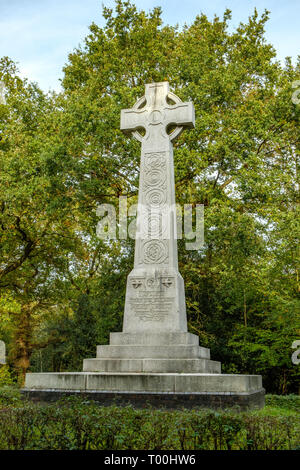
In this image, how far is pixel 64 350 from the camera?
65.3 feet

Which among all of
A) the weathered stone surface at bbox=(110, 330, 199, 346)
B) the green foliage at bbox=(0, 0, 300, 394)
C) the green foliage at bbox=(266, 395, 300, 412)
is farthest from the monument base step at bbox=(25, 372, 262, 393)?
the green foliage at bbox=(0, 0, 300, 394)

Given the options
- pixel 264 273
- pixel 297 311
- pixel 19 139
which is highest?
pixel 19 139

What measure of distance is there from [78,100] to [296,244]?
31.4 ft

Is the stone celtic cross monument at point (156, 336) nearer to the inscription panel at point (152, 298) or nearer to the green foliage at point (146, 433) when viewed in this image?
the inscription panel at point (152, 298)

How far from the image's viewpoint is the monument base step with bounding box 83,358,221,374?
795 cm

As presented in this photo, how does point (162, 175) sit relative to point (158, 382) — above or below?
above

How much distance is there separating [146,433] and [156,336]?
4872mm

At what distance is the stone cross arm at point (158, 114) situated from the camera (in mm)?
10820

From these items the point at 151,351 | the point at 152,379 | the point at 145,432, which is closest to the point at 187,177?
the point at 151,351

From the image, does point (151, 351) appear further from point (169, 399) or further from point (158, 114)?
point (158, 114)

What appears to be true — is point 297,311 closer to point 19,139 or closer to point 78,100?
point 78,100

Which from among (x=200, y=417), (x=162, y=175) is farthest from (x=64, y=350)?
(x=200, y=417)

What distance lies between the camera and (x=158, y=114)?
10969 mm
